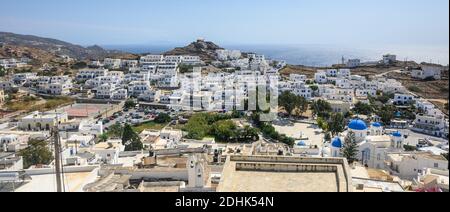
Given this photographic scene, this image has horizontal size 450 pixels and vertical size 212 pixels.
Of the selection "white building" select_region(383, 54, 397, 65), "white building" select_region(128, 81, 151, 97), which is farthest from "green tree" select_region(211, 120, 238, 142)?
"white building" select_region(383, 54, 397, 65)

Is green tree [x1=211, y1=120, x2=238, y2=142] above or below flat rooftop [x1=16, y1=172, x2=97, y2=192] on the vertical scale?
below

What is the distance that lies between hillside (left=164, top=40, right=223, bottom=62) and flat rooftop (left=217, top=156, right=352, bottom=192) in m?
29.2

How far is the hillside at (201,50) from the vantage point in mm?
33812

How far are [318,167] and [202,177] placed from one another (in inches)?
122

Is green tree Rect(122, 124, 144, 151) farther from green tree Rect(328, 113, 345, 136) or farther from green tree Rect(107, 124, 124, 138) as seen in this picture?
green tree Rect(328, 113, 345, 136)

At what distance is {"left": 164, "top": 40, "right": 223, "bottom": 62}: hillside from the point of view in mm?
33812

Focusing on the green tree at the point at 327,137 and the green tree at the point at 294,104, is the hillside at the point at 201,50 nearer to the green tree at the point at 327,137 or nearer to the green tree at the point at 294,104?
the green tree at the point at 294,104

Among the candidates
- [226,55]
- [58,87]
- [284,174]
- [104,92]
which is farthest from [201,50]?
[284,174]

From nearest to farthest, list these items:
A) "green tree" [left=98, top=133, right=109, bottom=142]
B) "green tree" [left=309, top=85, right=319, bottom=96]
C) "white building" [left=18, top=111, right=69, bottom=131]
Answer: "green tree" [left=98, top=133, right=109, bottom=142] < "white building" [left=18, top=111, right=69, bottom=131] < "green tree" [left=309, top=85, right=319, bottom=96]

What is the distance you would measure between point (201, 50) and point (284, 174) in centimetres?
3256

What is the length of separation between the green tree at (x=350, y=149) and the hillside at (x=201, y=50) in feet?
74.7
